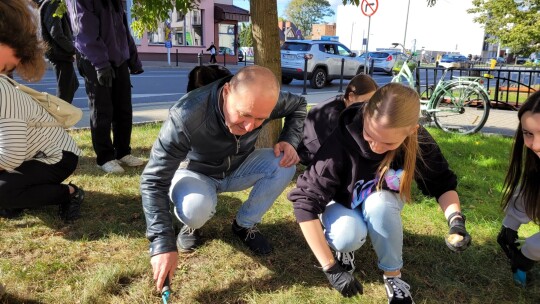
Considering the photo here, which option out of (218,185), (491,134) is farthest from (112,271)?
(491,134)

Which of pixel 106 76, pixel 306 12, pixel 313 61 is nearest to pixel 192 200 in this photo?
pixel 106 76

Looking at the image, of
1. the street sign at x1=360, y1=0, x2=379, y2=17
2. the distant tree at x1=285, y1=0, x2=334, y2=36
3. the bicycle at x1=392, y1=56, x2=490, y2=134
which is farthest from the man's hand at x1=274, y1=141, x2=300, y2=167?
the distant tree at x1=285, y1=0, x2=334, y2=36

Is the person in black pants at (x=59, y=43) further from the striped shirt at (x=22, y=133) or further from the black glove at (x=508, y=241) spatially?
the black glove at (x=508, y=241)

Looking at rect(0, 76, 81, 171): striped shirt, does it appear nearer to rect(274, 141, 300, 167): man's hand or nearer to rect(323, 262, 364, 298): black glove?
rect(274, 141, 300, 167): man's hand

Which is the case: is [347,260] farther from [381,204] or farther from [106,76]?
[106,76]

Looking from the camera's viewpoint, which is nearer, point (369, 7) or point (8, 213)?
point (8, 213)

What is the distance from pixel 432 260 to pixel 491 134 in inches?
160

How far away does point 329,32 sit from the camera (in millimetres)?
73188

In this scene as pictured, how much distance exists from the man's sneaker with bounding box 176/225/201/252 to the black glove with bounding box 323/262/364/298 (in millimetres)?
764

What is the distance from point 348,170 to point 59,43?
3.04 metres

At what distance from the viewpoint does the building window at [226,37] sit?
90.4 ft

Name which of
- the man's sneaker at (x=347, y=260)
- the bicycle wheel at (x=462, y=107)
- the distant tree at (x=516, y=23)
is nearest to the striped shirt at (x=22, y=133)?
the man's sneaker at (x=347, y=260)

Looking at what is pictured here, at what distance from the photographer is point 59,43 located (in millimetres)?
3756

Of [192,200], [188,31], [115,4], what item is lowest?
[192,200]
